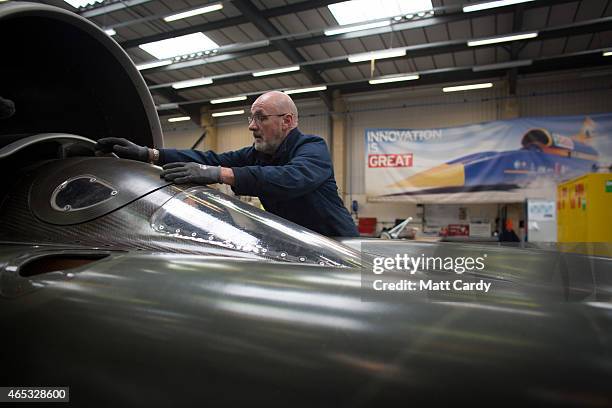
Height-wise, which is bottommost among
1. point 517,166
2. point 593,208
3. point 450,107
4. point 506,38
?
point 593,208

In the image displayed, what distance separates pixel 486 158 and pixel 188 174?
29.0 ft

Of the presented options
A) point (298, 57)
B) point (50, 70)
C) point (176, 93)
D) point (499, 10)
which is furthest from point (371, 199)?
point (50, 70)

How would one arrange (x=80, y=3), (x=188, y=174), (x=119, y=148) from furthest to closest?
(x=80, y=3) < (x=119, y=148) < (x=188, y=174)

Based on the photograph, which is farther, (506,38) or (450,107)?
(450,107)

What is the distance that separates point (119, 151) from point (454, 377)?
1.91 meters

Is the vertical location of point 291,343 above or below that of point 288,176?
below

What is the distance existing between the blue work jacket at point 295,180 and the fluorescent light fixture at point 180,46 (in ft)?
24.6

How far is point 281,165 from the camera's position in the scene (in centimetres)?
216

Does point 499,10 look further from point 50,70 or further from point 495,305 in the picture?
point 495,305

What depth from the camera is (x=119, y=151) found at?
1.98 m

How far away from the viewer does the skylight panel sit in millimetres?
7320

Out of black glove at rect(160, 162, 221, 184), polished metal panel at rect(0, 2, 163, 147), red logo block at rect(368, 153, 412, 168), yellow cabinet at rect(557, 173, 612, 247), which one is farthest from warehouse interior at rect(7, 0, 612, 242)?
black glove at rect(160, 162, 221, 184)

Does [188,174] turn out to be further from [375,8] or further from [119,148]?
[375,8]

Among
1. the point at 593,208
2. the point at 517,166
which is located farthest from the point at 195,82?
the point at 593,208
